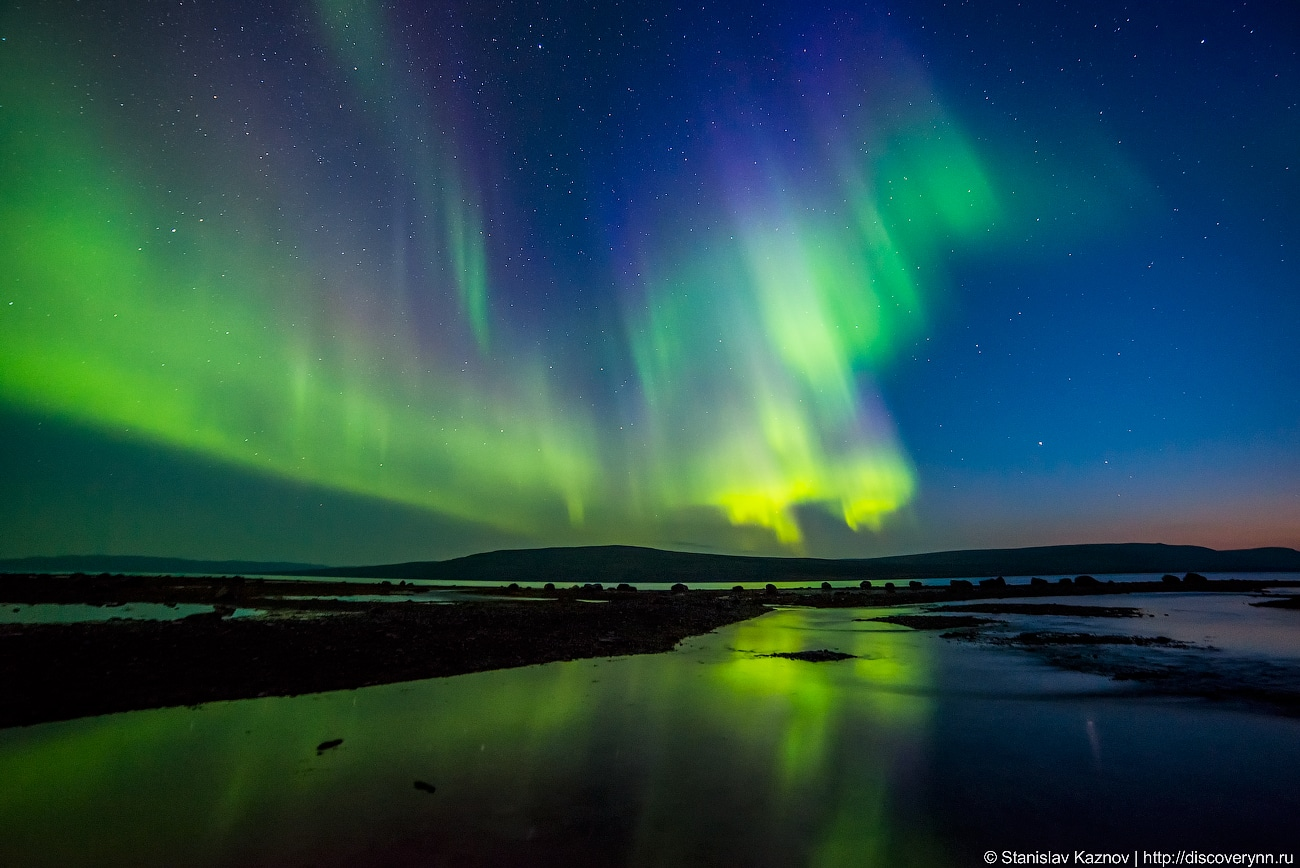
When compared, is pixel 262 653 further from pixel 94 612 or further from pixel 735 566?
pixel 735 566

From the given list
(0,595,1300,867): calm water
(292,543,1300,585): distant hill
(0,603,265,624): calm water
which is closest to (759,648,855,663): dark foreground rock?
(0,595,1300,867): calm water

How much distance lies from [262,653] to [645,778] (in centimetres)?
1724

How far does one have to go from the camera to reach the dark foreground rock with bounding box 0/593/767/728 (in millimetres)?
14375

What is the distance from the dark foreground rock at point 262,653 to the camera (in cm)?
1438

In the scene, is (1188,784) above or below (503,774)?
below

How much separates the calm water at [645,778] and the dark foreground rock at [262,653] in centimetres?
183

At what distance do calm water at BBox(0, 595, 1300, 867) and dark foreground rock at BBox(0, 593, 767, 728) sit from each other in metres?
1.83

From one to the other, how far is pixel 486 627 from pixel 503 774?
20399 millimetres

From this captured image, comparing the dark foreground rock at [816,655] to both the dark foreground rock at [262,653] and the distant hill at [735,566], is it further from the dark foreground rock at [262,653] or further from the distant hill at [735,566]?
the distant hill at [735,566]

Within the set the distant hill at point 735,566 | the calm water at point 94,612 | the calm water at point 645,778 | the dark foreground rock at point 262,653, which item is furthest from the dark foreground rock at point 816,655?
the distant hill at point 735,566

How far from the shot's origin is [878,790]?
8.95 metres

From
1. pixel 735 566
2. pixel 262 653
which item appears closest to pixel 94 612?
pixel 262 653

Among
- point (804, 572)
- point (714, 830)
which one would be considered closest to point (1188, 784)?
point (714, 830)

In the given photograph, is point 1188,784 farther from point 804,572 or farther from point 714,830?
point 804,572
